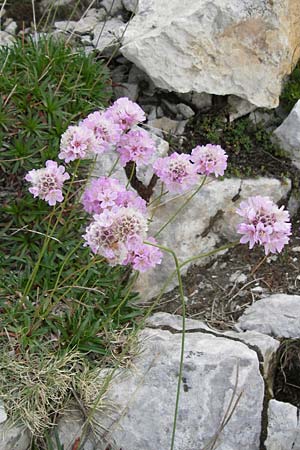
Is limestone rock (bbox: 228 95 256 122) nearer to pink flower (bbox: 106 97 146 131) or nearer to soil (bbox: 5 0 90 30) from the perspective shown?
soil (bbox: 5 0 90 30)

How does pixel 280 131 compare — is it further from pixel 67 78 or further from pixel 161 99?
pixel 67 78

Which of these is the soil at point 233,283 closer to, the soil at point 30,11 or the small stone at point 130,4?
the small stone at point 130,4

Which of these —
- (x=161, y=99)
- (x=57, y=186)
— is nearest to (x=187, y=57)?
(x=161, y=99)

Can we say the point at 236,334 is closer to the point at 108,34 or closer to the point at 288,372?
the point at 288,372

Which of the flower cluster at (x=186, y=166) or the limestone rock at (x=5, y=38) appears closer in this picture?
the flower cluster at (x=186, y=166)

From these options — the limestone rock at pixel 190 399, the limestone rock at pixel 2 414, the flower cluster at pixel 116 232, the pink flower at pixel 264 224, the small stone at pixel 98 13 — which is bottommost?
the limestone rock at pixel 2 414

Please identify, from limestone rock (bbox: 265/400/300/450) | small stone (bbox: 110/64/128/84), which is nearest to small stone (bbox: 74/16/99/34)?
small stone (bbox: 110/64/128/84)

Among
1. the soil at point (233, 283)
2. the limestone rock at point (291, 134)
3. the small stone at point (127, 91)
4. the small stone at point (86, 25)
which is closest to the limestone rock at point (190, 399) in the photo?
the soil at point (233, 283)

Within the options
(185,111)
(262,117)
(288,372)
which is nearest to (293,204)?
(262,117)
